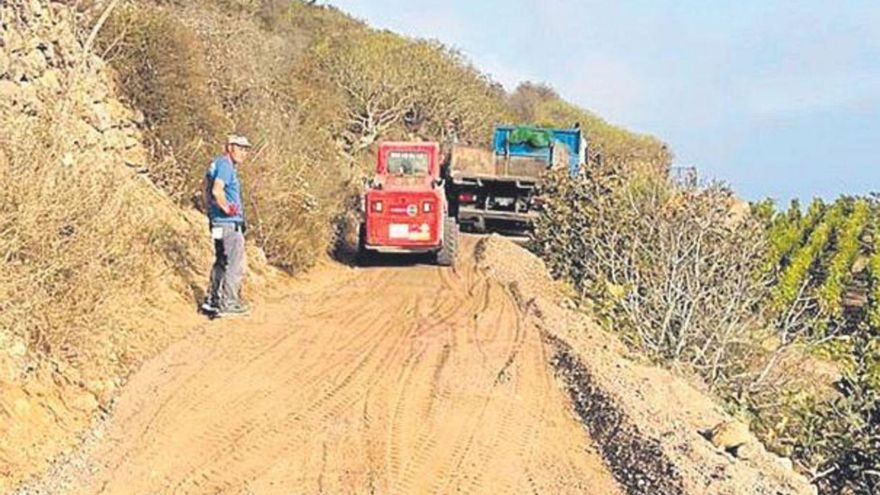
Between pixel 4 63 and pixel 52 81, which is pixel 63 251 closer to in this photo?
pixel 4 63

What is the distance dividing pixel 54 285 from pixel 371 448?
9.17 ft

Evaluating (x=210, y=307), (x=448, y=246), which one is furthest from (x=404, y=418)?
(x=448, y=246)

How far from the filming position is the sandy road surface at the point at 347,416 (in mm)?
6566

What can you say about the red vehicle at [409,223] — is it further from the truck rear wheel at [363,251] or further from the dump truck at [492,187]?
the dump truck at [492,187]

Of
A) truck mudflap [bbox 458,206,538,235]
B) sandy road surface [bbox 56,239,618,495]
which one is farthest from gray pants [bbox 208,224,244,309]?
truck mudflap [bbox 458,206,538,235]

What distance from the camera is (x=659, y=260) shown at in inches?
584

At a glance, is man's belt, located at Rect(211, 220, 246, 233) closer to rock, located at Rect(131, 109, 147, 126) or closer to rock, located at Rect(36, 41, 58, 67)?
rock, located at Rect(36, 41, 58, 67)

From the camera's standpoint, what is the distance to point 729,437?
7.85 m

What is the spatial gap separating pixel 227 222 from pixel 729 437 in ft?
18.1

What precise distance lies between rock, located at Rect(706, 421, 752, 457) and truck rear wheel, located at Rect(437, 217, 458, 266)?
978 centimetres

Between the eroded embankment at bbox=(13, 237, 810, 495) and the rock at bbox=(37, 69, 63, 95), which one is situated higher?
the rock at bbox=(37, 69, 63, 95)

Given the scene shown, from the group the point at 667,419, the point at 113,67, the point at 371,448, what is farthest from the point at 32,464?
the point at 113,67

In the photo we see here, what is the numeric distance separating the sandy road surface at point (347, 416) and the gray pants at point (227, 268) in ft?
1.19

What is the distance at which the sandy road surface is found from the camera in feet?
21.5
